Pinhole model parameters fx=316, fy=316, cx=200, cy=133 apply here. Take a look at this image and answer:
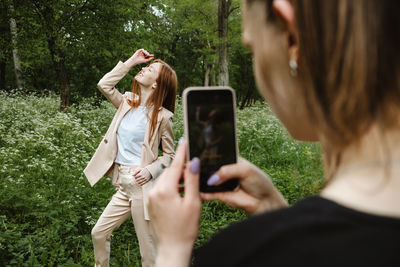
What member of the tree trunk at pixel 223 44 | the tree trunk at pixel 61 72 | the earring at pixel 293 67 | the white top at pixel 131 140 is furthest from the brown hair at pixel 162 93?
the tree trunk at pixel 223 44

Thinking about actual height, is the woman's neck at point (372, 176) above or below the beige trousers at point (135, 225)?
above

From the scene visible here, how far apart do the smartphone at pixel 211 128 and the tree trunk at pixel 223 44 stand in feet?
39.5

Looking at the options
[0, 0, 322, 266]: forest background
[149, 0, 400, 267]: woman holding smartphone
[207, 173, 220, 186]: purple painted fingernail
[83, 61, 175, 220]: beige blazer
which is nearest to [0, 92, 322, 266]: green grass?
[0, 0, 322, 266]: forest background

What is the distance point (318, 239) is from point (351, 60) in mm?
295

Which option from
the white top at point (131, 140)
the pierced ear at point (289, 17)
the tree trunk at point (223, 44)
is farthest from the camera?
the tree trunk at point (223, 44)

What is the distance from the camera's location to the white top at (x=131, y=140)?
3354 millimetres

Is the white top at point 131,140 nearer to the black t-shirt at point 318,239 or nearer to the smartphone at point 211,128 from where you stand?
the smartphone at point 211,128

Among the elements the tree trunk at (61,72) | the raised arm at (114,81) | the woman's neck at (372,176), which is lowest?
the woman's neck at (372,176)

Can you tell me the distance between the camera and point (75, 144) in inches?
258

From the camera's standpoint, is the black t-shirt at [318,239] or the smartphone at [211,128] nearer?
the black t-shirt at [318,239]

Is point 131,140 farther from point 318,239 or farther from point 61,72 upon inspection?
point 61,72

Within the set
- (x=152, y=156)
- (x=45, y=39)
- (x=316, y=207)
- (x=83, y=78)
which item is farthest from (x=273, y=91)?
(x=83, y=78)

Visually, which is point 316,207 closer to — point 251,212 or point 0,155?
point 251,212

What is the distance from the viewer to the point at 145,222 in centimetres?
324
